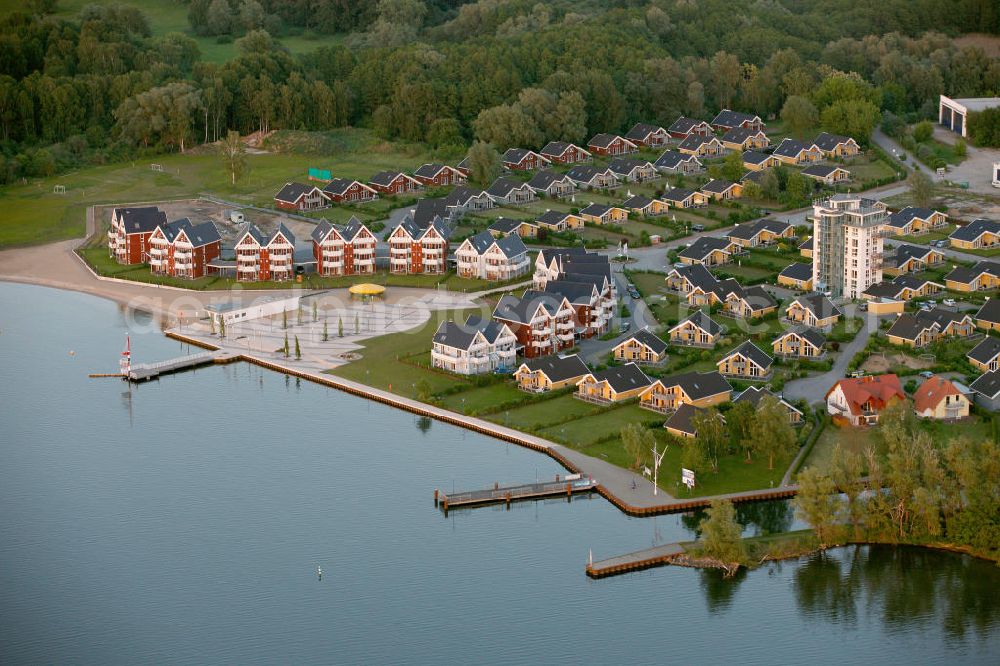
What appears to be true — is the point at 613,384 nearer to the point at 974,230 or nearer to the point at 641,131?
the point at 974,230

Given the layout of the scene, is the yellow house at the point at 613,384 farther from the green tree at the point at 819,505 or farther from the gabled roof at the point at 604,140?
the gabled roof at the point at 604,140

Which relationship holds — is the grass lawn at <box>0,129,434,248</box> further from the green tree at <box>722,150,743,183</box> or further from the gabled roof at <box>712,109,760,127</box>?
the gabled roof at <box>712,109,760,127</box>

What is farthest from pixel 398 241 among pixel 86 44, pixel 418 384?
pixel 86 44

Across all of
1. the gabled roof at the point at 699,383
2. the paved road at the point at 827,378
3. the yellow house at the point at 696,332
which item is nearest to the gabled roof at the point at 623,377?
the gabled roof at the point at 699,383

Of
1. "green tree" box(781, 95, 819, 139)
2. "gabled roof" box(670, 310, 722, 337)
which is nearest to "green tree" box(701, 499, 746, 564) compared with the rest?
"gabled roof" box(670, 310, 722, 337)

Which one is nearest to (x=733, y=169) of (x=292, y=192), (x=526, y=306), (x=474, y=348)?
(x=292, y=192)

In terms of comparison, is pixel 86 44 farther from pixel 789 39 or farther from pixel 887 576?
pixel 887 576
